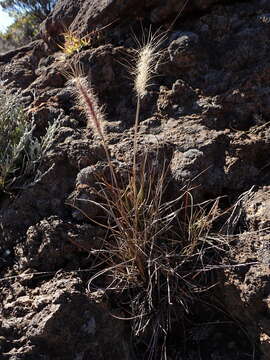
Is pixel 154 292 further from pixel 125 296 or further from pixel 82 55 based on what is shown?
pixel 82 55

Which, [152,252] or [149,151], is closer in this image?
[152,252]

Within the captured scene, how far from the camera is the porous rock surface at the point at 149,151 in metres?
2.26

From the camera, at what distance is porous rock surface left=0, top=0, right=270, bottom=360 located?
226cm

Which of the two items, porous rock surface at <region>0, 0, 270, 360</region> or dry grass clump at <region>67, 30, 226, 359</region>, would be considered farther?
dry grass clump at <region>67, 30, 226, 359</region>

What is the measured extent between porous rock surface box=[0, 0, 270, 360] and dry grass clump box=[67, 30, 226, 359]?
0.11m

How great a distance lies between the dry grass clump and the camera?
2.38 m

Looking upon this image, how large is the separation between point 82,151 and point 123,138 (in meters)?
0.28

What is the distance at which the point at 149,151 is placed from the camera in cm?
277

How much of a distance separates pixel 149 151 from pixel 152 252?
0.63m

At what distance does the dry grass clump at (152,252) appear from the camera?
2.38 metres

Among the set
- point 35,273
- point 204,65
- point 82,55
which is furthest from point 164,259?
point 82,55

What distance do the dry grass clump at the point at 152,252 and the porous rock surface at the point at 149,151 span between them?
11cm

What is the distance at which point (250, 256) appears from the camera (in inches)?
90.4

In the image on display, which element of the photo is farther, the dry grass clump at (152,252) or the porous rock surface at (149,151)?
the dry grass clump at (152,252)
